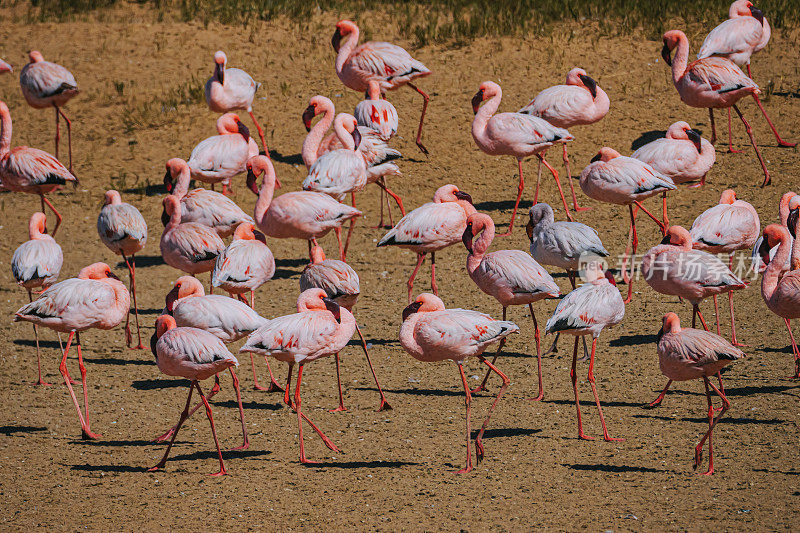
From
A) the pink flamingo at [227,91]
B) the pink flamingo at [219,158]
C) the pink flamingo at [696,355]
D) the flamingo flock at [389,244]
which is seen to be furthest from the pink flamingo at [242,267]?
the pink flamingo at [227,91]

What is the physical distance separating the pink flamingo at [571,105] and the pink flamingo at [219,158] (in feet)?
10.3

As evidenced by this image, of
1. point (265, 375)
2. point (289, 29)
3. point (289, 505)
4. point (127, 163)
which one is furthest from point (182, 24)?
point (289, 505)

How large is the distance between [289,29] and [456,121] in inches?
163

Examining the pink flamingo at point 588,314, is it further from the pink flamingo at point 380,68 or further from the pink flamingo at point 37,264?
the pink flamingo at point 380,68

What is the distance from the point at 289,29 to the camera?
16.1 m

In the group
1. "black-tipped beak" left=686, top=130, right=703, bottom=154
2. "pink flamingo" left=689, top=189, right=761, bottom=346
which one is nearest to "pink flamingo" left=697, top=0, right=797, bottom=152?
"black-tipped beak" left=686, top=130, right=703, bottom=154

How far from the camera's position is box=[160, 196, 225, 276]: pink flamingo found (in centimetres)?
858

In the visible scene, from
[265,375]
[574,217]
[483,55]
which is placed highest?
[483,55]

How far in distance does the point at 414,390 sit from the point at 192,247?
93.0 inches

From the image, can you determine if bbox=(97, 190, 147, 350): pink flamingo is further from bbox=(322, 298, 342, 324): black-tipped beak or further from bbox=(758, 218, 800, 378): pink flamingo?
→ bbox=(758, 218, 800, 378): pink flamingo

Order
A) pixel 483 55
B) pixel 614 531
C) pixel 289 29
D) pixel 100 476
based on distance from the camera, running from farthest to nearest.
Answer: pixel 289 29 → pixel 483 55 → pixel 100 476 → pixel 614 531

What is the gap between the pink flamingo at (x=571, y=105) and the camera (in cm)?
1089

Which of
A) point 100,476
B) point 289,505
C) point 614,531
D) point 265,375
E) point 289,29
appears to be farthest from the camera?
point 289,29

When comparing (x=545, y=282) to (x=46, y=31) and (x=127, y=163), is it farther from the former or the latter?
(x=46, y=31)
